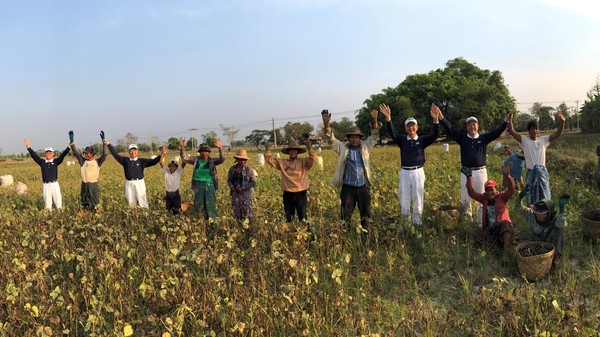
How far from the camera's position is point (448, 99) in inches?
1716

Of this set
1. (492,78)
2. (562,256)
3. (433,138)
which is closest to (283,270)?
(433,138)

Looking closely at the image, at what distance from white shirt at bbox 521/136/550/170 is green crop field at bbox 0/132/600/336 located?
109 cm

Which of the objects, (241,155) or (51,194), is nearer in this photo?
(241,155)

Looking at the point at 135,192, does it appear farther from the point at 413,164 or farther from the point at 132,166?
the point at 413,164

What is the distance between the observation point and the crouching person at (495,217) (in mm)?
5320

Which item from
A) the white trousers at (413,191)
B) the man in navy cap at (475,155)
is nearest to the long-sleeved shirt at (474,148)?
the man in navy cap at (475,155)

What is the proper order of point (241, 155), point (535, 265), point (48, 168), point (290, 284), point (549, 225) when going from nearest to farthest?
point (290, 284)
point (535, 265)
point (549, 225)
point (241, 155)
point (48, 168)

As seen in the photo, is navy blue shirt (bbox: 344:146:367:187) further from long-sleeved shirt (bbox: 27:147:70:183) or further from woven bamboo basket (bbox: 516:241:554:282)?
long-sleeved shirt (bbox: 27:147:70:183)

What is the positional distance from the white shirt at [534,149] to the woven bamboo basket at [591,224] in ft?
3.52

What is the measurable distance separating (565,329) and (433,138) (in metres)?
3.46

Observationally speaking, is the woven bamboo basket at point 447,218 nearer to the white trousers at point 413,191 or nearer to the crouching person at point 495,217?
the white trousers at point 413,191

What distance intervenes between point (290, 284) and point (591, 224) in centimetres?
452

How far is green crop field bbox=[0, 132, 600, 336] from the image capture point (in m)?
3.86

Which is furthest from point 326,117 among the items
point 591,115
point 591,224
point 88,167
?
point 591,115
